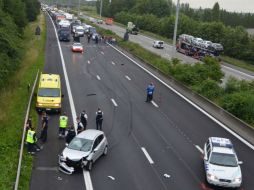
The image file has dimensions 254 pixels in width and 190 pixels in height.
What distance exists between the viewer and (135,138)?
26.4 meters

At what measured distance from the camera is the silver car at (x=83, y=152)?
2078 centimetres

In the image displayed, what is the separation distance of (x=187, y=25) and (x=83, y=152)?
3317 inches

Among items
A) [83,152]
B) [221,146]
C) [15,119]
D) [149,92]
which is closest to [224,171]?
[221,146]

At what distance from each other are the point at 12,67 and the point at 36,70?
16.3ft

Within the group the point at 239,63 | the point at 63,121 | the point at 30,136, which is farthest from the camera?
the point at 239,63

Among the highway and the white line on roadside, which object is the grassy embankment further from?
the white line on roadside

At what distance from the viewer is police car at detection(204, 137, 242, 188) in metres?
19.8

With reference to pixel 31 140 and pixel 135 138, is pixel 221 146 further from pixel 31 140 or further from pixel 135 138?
pixel 31 140

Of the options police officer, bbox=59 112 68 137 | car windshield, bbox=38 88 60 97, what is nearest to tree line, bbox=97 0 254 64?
car windshield, bbox=38 88 60 97

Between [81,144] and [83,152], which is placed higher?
[81,144]

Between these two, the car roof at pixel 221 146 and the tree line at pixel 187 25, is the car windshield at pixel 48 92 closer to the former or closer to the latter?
the car roof at pixel 221 146

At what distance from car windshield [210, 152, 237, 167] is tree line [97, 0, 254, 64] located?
182 ft

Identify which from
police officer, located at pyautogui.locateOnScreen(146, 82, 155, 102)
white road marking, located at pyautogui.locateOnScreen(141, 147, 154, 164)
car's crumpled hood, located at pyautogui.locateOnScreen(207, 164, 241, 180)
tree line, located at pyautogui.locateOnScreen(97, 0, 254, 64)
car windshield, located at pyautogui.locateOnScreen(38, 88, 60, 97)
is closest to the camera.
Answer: car's crumpled hood, located at pyautogui.locateOnScreen(207, 164, 241, 180)

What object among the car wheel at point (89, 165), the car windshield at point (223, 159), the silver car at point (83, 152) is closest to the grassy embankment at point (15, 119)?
the silver car at point (83, 152)
